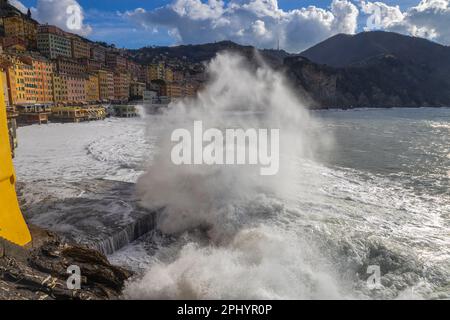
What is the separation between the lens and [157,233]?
1171 centimetres

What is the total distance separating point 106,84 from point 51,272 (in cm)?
9819

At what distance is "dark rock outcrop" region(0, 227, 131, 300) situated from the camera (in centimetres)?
624

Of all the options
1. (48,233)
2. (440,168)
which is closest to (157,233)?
(48,233)

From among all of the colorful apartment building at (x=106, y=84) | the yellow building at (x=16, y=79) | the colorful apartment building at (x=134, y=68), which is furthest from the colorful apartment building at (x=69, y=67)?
→ the colorful apartment building at (x=134, y=68)

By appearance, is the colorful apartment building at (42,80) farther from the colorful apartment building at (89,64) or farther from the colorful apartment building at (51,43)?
the colorful apartment building at (51,43)

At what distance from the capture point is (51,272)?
23.1 feet

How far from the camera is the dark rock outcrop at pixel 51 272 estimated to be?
246 inches

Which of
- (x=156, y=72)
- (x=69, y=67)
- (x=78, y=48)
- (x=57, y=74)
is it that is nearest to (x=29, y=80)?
(x=57, y=74)

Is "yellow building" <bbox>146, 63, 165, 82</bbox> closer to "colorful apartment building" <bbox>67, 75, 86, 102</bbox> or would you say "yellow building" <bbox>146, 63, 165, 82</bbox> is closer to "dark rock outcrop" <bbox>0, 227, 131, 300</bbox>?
"colorful apartment building" <bbox>67, 75, 86, 102</bbox>

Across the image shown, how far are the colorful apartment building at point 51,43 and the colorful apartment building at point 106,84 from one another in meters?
12.4

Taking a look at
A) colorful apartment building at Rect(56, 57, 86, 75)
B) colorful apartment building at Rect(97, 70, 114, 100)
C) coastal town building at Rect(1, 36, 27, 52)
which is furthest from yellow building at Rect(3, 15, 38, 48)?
colorful apartment building at Rect(97, 70, 114, 100)

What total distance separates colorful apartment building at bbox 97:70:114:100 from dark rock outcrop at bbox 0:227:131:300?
308ft

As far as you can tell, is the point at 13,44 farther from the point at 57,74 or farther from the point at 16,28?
the point at 16,28
